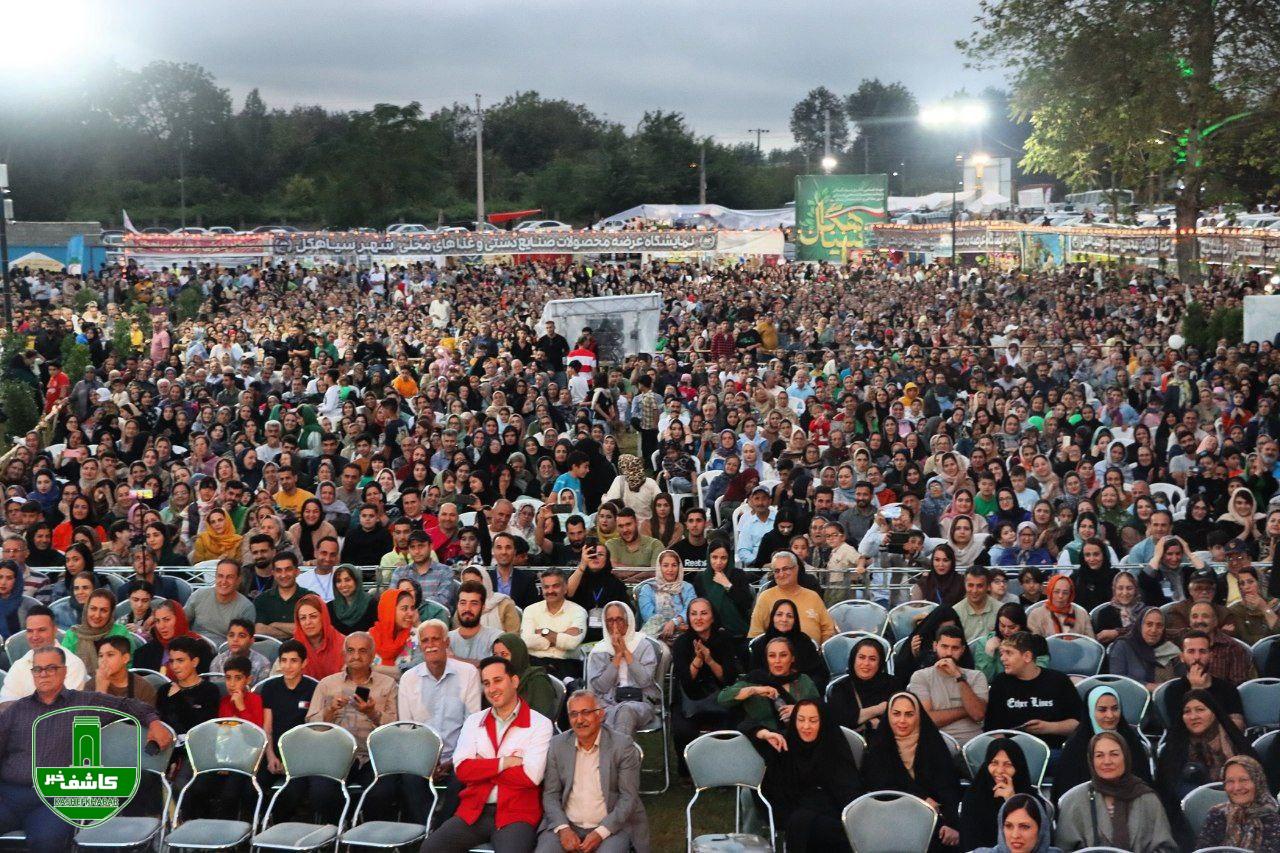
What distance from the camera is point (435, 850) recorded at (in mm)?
5551

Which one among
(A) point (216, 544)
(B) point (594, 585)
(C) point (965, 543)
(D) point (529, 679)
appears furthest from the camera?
(A) point (216, 544)

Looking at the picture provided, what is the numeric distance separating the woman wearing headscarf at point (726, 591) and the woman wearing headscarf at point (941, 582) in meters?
1.05

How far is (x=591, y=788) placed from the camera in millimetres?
5723

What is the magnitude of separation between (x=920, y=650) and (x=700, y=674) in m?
1.12

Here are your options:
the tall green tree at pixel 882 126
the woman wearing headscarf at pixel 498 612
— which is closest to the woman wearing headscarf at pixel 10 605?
the woman wearing headscarf at pixel 498 612

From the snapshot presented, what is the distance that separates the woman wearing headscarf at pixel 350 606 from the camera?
7.76 meters

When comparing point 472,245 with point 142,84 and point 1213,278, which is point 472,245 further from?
point 142,84

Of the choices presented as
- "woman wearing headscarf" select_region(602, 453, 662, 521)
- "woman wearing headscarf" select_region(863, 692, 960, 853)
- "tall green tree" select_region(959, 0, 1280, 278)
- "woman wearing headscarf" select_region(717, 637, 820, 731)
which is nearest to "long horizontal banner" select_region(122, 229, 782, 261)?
"tall green tree" select_region(959, 0, 1280, 278)

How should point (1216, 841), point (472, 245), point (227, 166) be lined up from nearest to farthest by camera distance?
1. point (1216, 841)
2. point (472, 245)
3. point (227, 166)

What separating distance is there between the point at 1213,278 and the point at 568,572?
21.7 m

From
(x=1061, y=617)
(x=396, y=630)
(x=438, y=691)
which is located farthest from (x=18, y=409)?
(x=1061, y=617)

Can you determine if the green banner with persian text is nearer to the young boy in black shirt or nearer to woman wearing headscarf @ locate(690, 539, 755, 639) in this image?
woman wearing headscarf @ locate(690, 539, 755, 639)

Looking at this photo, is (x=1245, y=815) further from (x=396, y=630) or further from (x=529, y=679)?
(x=396, y=630)

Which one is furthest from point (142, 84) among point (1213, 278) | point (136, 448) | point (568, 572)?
point (568, 572)
